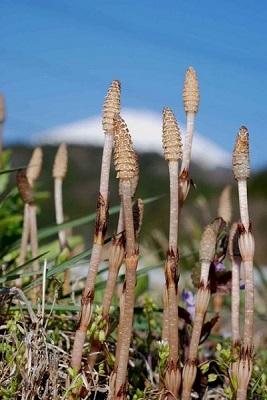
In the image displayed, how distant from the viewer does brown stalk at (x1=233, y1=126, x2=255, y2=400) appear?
1.52 meters

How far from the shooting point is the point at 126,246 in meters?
1.49

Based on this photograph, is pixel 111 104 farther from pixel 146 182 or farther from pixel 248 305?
pixel 146 182

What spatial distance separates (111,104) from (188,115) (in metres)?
0.20

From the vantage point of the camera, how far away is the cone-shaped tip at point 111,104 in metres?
1.57

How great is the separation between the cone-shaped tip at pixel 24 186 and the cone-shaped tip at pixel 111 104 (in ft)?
1.67

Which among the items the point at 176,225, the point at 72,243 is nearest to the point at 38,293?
Answer: the point at 176,225

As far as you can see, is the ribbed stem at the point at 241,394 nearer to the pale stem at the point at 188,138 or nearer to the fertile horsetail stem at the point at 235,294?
the fertile horsetail stem at the point at 235,294

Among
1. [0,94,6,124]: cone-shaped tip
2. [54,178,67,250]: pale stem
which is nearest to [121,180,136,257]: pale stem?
[54,178,67,250]: pale stem

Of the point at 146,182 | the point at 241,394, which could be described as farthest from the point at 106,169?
the point at 146,182

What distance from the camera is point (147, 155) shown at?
52000 mm

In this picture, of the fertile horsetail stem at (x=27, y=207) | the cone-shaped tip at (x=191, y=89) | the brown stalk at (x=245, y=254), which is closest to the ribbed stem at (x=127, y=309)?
the brown stalk at (x=245, y=254)

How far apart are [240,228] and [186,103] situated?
309 millimetres

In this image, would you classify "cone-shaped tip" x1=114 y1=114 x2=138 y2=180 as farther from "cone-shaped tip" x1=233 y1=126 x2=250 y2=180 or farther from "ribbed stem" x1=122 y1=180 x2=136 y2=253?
"cone-shaped tip" x1=233 y1=126 x2=250 y2=180

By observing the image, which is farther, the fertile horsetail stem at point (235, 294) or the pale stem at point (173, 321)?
the fertile horsetail stem at point (235, 294)
